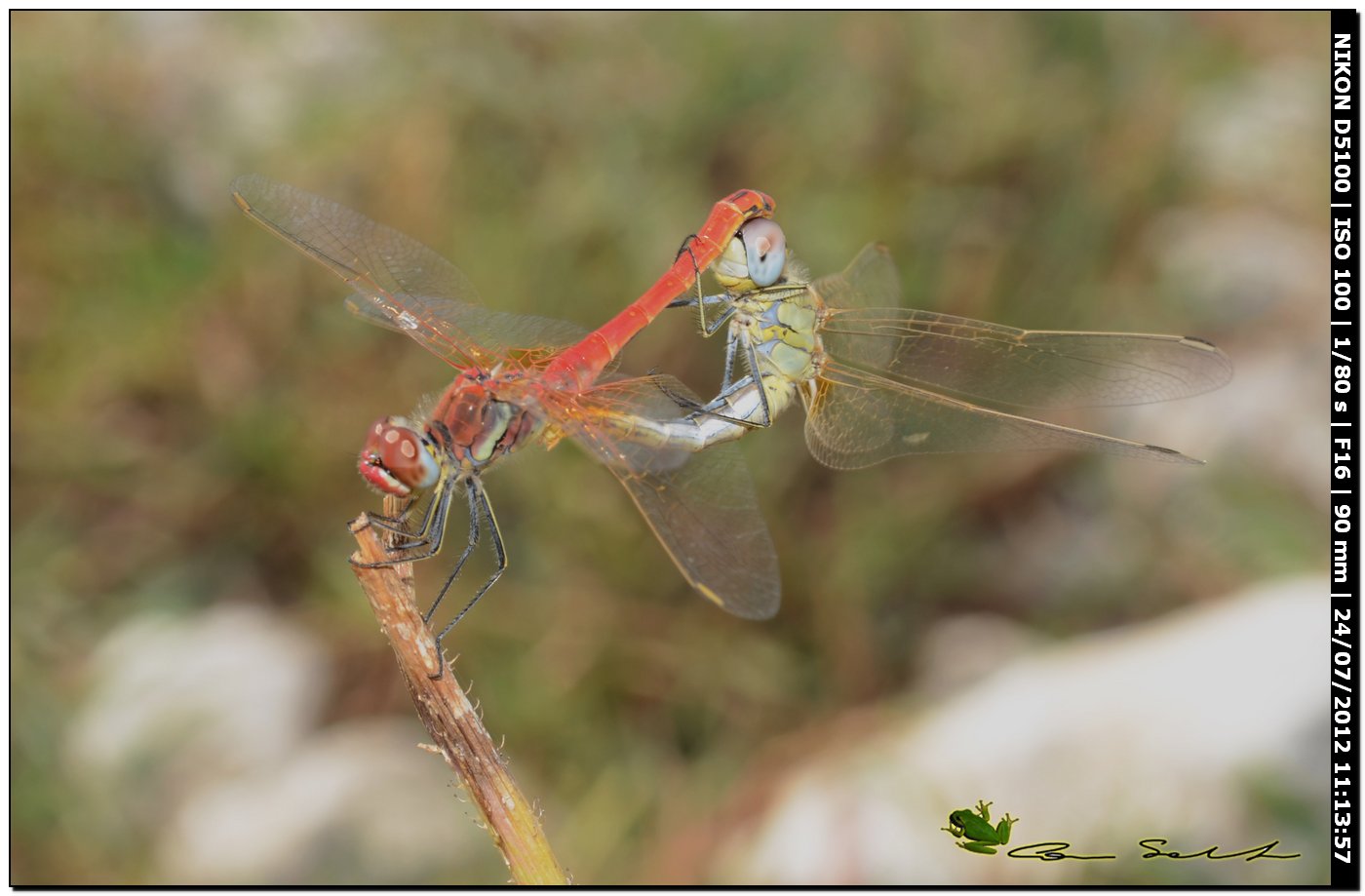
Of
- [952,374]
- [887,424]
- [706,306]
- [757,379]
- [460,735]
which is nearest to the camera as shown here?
[460,735]

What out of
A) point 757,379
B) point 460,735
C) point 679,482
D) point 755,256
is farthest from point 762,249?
point 460,735

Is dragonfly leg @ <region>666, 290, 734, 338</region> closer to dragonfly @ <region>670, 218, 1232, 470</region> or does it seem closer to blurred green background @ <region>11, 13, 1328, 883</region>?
dragonfly @ <region>670, 218, 1232, 470</region>

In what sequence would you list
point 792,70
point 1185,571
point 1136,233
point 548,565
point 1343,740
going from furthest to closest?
point 1136,233 < point 792,70 < point 1185,571 < point 548,565 < point 1343,740

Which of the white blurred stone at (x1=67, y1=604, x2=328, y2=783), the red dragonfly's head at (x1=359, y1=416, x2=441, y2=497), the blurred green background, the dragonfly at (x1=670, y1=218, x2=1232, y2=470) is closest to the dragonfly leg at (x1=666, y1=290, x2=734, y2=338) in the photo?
the dragonfly at (x1=670, y1=218, x2=1232, y2=470)

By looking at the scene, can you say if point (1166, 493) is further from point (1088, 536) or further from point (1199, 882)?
point (1199, 882)

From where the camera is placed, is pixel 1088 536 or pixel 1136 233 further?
pixel 1136 233

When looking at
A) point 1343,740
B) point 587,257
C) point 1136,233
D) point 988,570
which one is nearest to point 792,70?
point 587,257

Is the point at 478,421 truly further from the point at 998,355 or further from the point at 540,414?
the point at 998,355

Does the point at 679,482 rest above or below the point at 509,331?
below
